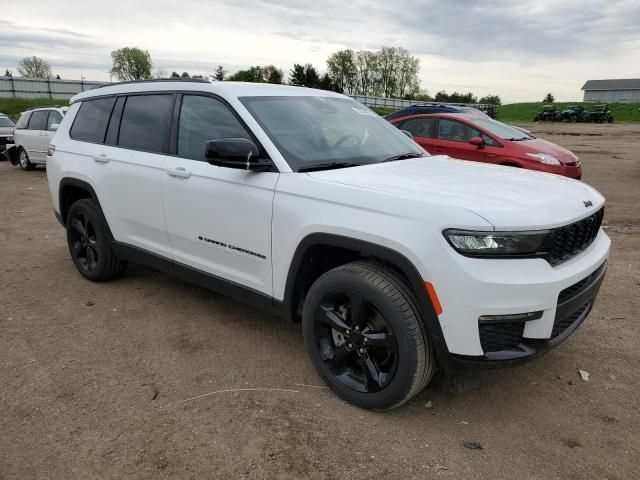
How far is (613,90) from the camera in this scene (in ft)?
296

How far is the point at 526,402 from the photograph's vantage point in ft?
10.0

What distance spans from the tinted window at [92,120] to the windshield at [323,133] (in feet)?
5.83

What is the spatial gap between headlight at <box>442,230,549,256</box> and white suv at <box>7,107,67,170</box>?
1302 cm

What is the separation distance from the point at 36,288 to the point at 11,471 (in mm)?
2809

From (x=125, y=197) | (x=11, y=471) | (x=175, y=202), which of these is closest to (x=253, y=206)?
(x=175, y=202)

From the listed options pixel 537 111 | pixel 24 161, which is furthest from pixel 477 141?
pixel 537 111

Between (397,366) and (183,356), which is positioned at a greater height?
(397,366)

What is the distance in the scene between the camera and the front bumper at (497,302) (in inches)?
93.2

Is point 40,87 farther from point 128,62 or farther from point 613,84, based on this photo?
point 613,84

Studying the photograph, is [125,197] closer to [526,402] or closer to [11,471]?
[11,471]

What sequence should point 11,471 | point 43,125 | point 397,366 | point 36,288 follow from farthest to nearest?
1. point 43,125
2. point 36,288
3. point 397,366
4. point 11,471

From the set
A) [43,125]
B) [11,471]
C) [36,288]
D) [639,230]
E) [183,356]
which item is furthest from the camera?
[43,125]

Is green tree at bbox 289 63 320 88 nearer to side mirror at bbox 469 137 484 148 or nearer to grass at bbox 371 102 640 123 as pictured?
grass at bbox 371 102 640 123

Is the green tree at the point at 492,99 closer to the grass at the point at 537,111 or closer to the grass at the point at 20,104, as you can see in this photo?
the grass at the point at 537,111
